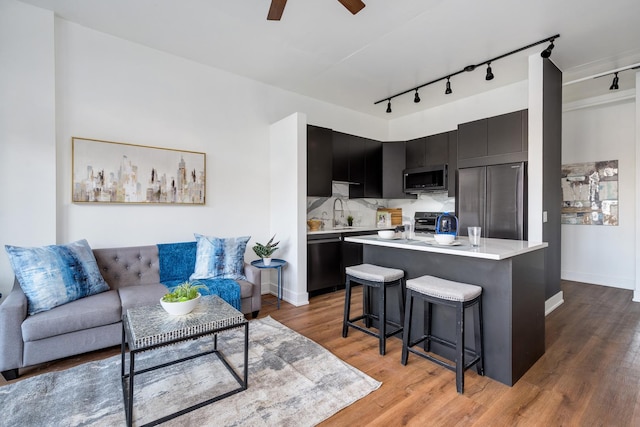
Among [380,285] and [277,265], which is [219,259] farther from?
[380,285]

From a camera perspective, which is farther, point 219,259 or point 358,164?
point 358,164

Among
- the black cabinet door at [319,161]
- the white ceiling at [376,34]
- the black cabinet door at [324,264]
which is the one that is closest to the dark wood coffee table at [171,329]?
the black cabinet door at [324,264]

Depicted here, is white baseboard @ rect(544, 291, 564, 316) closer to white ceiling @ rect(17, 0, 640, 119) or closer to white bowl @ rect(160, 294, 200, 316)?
white ceiling @ rect(17, 0, 640, 119)

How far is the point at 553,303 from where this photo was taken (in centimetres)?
362

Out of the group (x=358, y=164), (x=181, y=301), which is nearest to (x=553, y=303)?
(x=358, y=164)

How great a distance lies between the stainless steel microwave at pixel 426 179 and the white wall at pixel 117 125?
91.5 inches

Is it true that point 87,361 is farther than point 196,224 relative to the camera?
No

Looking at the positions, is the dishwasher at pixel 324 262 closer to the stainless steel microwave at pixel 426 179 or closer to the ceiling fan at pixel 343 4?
the stainless steel microwave at pixel 426 179

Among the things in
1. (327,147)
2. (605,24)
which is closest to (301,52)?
(327,147)

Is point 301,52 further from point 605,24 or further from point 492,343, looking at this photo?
point 492,343

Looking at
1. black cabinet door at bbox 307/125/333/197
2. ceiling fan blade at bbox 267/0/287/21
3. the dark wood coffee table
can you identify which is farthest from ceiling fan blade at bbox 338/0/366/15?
the dark wood coffee table

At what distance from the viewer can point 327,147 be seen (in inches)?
174

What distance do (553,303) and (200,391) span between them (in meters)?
3.99

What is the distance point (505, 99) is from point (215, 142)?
13.6 ft
